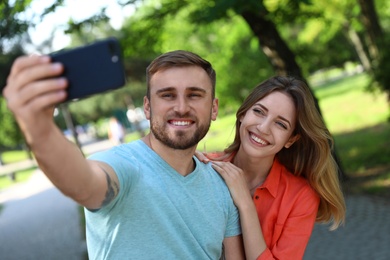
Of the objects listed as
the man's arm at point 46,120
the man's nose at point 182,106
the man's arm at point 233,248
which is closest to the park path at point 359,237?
the man's arm at point 233,248

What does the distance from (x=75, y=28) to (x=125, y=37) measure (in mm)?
2808

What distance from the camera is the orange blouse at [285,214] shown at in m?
2.76

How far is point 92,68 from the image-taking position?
1497 millimetres

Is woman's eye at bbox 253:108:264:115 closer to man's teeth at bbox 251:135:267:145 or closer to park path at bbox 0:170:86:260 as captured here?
man's teeth at bbox 251:135:267:145

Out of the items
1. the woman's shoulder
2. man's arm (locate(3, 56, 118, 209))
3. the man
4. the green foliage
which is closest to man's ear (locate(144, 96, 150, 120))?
the man

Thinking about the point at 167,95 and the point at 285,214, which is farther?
the point at 285,214

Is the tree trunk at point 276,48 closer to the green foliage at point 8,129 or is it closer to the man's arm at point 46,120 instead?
the man's arm at point 46,120

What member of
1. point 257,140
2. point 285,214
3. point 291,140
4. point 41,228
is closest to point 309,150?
point 291,140

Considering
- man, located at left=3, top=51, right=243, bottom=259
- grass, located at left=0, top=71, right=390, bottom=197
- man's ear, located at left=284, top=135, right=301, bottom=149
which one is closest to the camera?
man, located at left=3, top=51, right=243, bottom=259

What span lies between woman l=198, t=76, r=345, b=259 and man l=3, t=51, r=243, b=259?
1.05 feet

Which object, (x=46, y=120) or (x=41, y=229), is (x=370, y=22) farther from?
Answer: (x=46, y=120)

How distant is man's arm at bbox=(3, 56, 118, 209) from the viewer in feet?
4.46

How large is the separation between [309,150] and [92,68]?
192 cm

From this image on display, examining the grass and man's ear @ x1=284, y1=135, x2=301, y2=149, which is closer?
man's ear @ x1=284, y1=135, x2=301, y2=149
